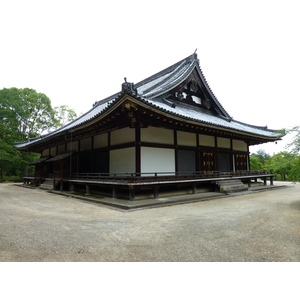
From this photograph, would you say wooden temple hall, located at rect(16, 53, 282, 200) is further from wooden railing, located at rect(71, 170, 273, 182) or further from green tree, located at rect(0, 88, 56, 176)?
green tree, located at rect(0, 88, 56, 176)

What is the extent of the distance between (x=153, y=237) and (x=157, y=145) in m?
6.96

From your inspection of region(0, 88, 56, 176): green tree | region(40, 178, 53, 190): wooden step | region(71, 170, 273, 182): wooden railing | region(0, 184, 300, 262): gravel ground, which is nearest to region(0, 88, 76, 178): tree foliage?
region(0, 88, 56, 176): green tree

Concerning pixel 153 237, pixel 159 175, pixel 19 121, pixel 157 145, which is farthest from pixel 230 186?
pixel 19 121

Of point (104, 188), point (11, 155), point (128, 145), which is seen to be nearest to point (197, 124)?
point (128, 145)

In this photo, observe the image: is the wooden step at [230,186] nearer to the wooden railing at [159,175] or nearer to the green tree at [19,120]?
the wooden railing at [159,175]

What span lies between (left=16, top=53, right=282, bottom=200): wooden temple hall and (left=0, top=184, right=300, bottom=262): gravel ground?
3.23 m

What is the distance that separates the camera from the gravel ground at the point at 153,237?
141 inches

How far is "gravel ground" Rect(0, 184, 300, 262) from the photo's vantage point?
11.8 ft

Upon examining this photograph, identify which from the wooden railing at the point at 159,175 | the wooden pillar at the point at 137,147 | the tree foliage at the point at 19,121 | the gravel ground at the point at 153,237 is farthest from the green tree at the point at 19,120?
the gravel ground at the point at 153,237

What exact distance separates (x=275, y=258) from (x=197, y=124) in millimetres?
8320

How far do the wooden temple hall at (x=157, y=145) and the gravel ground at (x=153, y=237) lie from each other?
323 cm

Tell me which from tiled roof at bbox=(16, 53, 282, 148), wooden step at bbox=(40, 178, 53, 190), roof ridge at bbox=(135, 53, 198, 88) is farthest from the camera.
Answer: wooden step at bbox=(40, 178, 53, 190)

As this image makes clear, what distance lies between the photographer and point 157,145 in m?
11.2

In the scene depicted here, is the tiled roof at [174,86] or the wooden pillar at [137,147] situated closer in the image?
the wooden pillar at [137,147]
